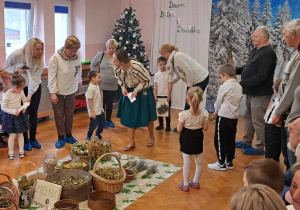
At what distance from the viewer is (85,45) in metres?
8.09

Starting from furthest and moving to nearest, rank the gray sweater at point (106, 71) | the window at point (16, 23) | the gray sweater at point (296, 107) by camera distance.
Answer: the window at point (16, 23), the gray sweater at point (106, 71), the gray sweater at point (296, 107)

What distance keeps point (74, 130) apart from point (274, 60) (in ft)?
11.0

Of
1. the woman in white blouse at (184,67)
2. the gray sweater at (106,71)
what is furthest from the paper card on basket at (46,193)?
the gray sweater at (106,71)

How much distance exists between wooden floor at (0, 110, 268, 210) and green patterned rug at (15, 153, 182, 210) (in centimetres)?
7

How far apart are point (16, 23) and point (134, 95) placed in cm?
331

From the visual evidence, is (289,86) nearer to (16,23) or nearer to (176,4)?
(176,4)

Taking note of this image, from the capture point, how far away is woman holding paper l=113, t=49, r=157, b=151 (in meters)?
4.92

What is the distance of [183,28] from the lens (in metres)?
8.00

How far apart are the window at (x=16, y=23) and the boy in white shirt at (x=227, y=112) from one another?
4145 millimetres

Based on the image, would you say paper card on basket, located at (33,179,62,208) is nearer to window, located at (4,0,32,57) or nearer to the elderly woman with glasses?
the elderly woman with glasses

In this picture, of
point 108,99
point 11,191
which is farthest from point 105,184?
point 108,99

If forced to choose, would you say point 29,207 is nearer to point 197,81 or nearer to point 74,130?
point 74,130

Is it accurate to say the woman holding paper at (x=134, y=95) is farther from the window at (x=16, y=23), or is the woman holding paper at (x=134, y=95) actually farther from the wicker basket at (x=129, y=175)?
the window at (x=16, y=23)

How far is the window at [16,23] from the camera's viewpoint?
21.8 feet
